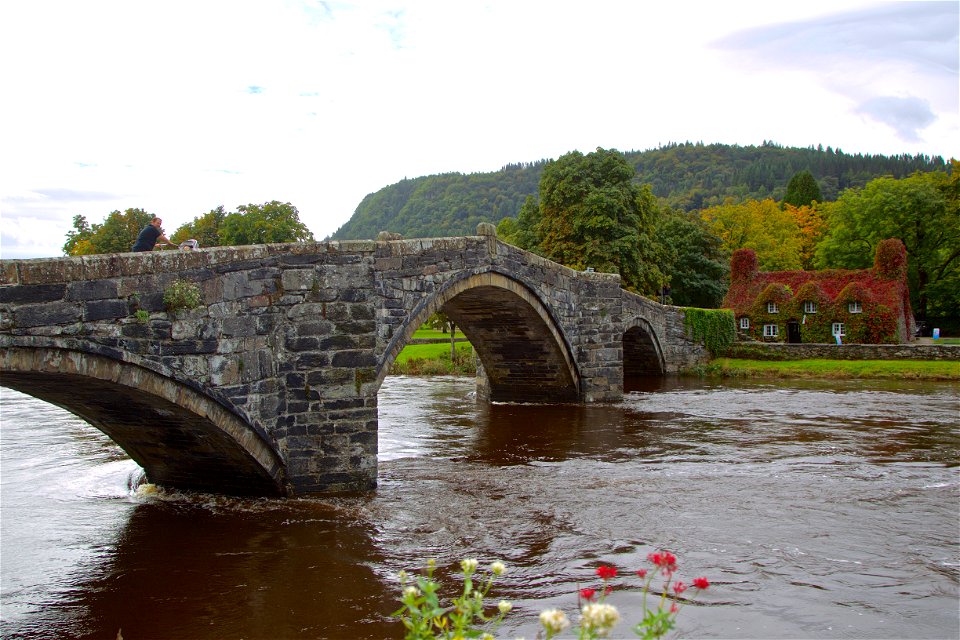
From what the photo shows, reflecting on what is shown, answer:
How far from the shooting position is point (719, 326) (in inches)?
1258

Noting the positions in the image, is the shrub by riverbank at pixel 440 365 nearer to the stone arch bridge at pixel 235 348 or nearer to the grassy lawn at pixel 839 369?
the grassy lawn at pixel 839 369

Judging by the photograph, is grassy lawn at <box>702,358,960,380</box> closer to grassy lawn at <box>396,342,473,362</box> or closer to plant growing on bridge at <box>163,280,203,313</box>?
grassy lawn at <box>396,342,473,362</box>

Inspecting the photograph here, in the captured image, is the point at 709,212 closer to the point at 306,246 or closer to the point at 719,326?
the point at 719,326

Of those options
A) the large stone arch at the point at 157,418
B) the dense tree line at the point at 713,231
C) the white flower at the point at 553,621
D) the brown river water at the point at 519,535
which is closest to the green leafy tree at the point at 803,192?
the dense tree line at the point at 713,231

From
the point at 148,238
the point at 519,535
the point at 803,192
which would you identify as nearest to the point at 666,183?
the point at 803,192

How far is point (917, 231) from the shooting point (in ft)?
129

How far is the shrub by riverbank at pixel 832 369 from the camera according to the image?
26.5 m

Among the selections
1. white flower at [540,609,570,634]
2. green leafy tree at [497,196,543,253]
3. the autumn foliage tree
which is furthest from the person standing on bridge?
the autumn foliage tree

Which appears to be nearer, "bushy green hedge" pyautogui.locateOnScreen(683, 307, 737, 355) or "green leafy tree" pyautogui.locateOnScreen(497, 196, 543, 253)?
"bushy green hedge" pyautogui.locateOnScreen(683, 307, 737, 355)

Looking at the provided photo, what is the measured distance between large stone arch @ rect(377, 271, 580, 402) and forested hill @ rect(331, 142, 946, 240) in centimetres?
5074

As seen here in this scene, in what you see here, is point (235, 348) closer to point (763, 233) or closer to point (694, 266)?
Result: point (694, 266)

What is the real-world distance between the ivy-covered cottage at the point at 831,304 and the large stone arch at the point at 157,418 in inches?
1139

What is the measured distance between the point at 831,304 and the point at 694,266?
32.2 ft

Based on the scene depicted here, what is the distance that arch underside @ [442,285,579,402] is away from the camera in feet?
55.6
